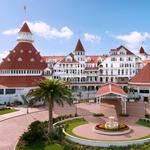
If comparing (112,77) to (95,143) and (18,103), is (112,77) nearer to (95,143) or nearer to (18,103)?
(18,103)

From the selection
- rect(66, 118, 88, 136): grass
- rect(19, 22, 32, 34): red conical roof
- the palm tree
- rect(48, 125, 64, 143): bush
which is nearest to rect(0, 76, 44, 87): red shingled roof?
rect(19, 22, 32, 34): red conical roof

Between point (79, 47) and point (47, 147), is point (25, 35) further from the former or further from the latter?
point (47, 147)

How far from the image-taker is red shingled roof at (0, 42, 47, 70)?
7769 cm

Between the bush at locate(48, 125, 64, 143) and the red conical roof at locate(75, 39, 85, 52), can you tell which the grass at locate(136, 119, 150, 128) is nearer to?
the bush at locate(48, 125, 64, 143)

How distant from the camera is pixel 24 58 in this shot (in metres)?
79.3

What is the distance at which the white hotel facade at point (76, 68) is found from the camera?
76.8 meters

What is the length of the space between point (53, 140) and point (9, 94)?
3435 centimetres

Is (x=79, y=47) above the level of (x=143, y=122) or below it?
above

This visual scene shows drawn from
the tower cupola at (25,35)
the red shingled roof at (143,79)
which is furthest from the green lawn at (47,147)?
the tower cupola at (25,35)

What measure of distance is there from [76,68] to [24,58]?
16.9 m

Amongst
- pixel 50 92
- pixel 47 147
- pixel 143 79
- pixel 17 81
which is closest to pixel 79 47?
pixel 143 79

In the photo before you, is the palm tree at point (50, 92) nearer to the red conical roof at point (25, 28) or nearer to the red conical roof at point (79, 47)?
the red conical roof at point (25, 28)

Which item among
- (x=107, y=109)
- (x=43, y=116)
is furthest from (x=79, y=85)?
(x=43, y=116)

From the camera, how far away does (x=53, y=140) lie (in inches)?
1521
